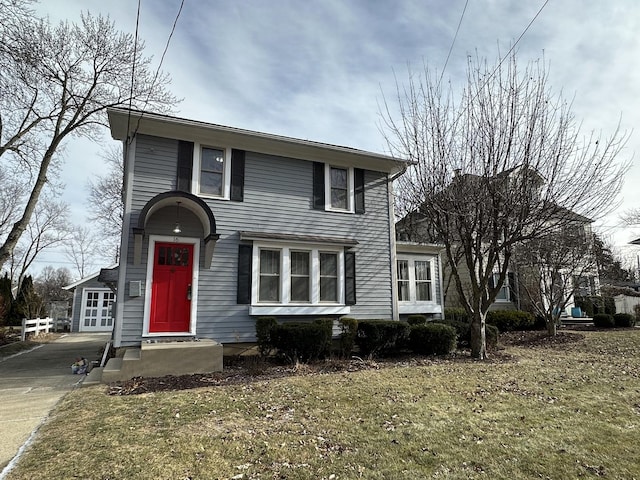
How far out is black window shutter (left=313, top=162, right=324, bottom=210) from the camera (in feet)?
34.4

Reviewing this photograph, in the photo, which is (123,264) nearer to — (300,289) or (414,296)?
(300,289)

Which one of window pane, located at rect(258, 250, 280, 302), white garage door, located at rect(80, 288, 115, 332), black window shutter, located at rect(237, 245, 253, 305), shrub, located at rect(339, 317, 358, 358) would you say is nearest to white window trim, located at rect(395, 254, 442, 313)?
shrub, located at rect(339, 317, 358, 358)

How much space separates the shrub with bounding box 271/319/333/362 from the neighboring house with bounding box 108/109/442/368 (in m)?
1.03

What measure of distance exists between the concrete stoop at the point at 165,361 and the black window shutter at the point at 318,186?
464 centimetres

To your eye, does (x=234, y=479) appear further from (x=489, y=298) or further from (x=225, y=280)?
(x=489, y=298)

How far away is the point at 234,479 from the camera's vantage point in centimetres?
329

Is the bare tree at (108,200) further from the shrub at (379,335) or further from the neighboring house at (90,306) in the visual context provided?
the shrub at (379,335)

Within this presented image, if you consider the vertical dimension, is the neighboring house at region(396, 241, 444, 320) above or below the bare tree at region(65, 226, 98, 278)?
below

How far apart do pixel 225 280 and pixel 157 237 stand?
1803 millimetres

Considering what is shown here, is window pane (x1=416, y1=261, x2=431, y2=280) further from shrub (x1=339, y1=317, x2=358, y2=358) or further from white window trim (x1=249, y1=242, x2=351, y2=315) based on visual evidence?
shrub (x1=339, y1=317, x2=358, y2=358)

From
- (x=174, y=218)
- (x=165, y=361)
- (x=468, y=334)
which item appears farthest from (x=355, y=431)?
(x=468, y=334)

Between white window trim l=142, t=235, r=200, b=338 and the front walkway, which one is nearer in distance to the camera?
the front walkway

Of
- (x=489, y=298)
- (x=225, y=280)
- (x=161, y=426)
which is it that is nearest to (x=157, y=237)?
(x=225, y=280)

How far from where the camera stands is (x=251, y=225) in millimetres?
9539
